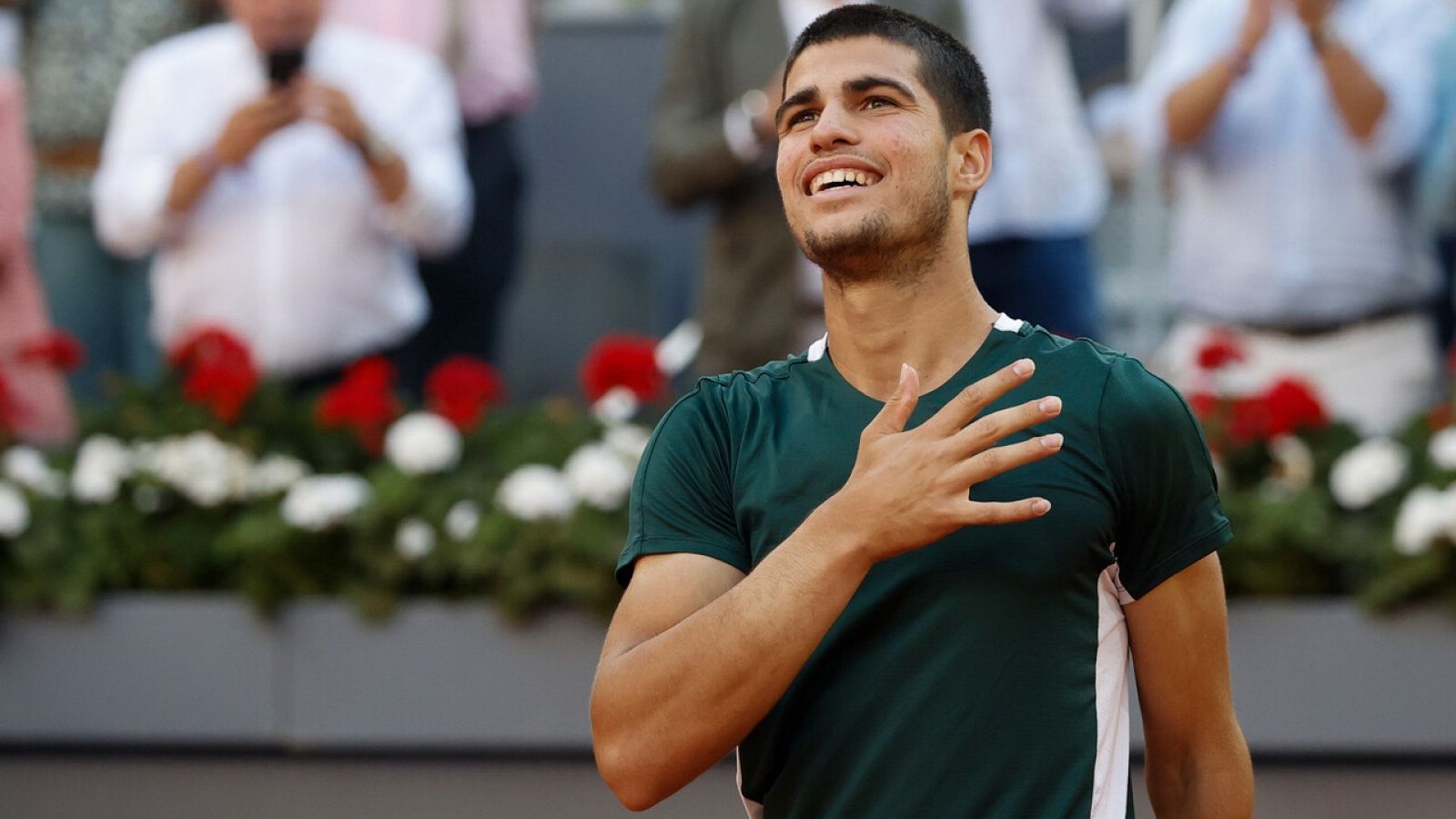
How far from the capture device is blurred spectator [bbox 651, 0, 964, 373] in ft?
15.7

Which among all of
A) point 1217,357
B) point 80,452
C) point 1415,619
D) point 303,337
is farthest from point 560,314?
point 1415,619

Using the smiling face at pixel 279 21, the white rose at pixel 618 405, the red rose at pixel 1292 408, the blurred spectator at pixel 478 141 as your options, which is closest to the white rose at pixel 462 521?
the white rose at pixel 618 405

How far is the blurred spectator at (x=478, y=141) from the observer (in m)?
5.72

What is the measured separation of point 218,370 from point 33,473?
0.54 metres

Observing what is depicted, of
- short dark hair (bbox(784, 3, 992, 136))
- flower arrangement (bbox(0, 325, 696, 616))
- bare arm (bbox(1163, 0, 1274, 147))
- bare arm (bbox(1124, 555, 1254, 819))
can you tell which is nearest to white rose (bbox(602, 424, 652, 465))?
flower arrangement (bbox(0, 325, 696, 616))

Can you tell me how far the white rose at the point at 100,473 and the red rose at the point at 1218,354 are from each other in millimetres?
2630

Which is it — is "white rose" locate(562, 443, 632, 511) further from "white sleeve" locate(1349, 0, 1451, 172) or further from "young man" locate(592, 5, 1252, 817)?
"young man" locate(592, 5, 1252, 817)

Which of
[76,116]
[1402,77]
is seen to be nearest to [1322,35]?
[1402,77]

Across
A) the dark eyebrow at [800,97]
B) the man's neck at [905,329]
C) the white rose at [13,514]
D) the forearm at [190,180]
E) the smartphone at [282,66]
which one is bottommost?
the white rose at [13,514]

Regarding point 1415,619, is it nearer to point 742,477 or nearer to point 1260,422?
point 1260,422

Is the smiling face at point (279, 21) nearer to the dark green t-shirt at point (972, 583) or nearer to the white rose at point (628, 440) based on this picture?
the white rose at point (628, 440)

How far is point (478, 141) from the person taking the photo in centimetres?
584

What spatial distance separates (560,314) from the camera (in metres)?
6.83

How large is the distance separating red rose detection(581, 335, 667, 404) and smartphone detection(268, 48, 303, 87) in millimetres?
1114
